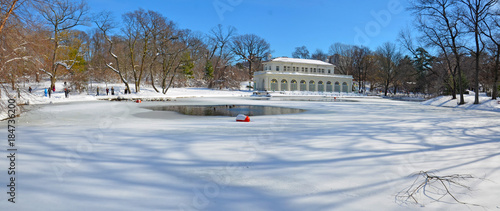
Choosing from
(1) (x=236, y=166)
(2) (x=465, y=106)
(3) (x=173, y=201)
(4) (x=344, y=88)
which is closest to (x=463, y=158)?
(1) (x=236, y=166)

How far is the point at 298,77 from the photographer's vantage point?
210 feet

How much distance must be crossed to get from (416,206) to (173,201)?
296 centimetres

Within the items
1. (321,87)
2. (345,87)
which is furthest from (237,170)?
(345,87)

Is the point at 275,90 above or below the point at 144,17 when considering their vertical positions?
below

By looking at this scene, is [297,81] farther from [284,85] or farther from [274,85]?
[274,85]

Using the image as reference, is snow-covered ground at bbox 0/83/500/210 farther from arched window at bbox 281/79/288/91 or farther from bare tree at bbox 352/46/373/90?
bare tree at bbox 352/46/373/90

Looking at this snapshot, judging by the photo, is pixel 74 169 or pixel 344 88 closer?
pixel 74 169

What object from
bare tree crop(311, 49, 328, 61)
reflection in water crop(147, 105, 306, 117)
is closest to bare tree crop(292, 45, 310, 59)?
bare tree crop(311, 49, 328, 61)

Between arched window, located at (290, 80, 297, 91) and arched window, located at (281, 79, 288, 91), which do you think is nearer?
arched window, located at (281, 79, 288, 91)

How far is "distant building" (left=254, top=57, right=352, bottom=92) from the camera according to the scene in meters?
61.5

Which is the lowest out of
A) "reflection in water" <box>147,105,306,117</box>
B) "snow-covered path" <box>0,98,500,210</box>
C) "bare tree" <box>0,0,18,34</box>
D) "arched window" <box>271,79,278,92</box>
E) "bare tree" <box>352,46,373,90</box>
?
"snow-covered path" <box>0,98,500,210</box>

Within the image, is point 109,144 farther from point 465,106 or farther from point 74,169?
point 465,106

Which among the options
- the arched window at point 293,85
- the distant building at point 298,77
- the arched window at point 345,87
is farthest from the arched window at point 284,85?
the arched window at point 345,87

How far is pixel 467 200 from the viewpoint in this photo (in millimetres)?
3520
